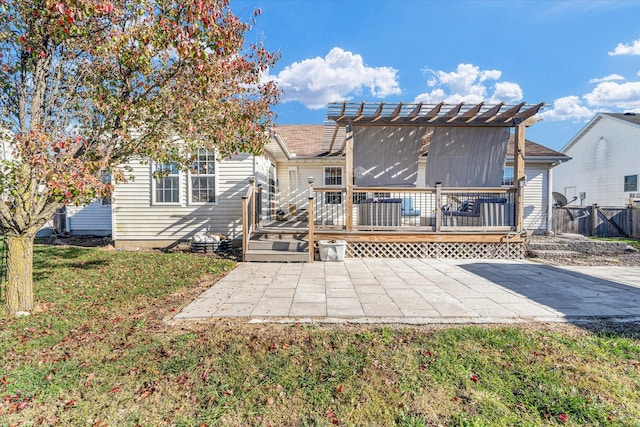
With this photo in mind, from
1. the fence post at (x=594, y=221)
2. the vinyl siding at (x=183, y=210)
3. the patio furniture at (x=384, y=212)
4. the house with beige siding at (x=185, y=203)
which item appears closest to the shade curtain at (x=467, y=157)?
the patio furniture at (x=384, y=212)

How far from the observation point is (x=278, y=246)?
7.32m

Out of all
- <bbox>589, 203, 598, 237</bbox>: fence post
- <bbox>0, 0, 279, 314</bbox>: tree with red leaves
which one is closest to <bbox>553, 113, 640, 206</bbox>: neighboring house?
<bbox>589, 203, 598, 237</bbox>: fence post

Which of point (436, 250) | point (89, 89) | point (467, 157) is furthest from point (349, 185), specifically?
point (89, 89)

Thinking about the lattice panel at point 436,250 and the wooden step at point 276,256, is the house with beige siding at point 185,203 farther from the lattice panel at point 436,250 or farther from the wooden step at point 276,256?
the lattice panel at point 436,250

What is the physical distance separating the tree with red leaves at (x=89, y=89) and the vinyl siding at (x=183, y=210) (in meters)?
4.40

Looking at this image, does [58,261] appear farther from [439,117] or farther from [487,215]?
[487,215]

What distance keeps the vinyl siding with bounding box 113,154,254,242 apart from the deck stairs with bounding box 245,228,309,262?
4.40 ft

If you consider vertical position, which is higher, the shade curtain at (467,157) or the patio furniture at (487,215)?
the shade curtain at (467,157)

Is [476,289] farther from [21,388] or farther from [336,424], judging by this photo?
[21,388]

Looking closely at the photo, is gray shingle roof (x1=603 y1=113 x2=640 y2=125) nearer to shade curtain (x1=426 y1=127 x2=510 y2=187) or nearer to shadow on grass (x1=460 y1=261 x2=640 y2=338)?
shade curtain (x1=426 y1=127 x2=510 y2=187)

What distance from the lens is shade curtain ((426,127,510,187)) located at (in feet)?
25.2

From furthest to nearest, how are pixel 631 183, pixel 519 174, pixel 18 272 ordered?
pixel 631 183, pixel 519 174, pixel 18 272

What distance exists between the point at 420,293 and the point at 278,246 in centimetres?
386

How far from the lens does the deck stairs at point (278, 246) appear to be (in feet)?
22.6
